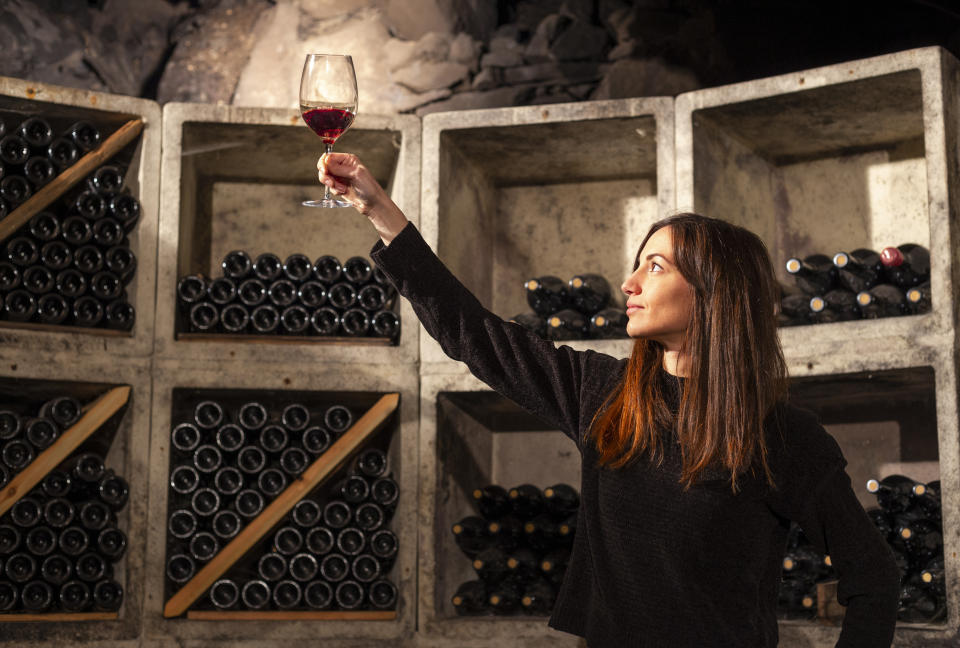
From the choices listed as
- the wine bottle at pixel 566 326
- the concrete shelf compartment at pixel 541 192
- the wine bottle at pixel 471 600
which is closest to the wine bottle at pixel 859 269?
the concrete shelf compartment at pixel 541 192

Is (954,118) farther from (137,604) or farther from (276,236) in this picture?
(137,604)

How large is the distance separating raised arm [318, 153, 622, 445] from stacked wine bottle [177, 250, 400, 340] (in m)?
2.31

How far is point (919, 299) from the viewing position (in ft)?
11.9

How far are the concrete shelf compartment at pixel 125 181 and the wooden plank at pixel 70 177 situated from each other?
4cm

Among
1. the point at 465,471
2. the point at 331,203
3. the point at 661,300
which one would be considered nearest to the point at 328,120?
the point at 331,203

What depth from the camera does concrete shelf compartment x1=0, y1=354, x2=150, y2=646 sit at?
12.6 ft

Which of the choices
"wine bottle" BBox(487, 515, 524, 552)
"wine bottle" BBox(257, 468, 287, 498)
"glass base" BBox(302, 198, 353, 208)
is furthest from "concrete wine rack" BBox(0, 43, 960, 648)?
"glass base" BBox(302, 198, 353, 208)

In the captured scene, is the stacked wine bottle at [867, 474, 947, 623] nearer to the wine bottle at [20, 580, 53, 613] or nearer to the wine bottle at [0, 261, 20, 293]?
the wine bottle at [20, 580, 53, 613]

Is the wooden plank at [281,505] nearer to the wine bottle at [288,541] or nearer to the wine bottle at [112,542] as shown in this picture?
the wine bottle at [288,541]

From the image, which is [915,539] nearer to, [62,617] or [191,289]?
[191,289]

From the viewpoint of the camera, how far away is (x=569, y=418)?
6.22ft

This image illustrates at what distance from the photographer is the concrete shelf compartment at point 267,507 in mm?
3982

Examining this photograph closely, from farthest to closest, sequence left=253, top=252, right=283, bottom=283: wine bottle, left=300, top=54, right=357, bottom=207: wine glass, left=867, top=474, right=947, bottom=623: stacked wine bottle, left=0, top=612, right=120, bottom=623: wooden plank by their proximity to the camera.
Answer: left=253, top=252, right=283, bottom=283: wine bottle, left=0, top=612, right=120, bottom=623: wooden plank, left=867, top=474, right=947, bottom=623: stacked wine bottle, left=300, top=54, right=357, bottom=207: wine glass

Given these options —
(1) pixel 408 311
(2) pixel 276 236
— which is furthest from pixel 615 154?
(2) pixel 276 236
